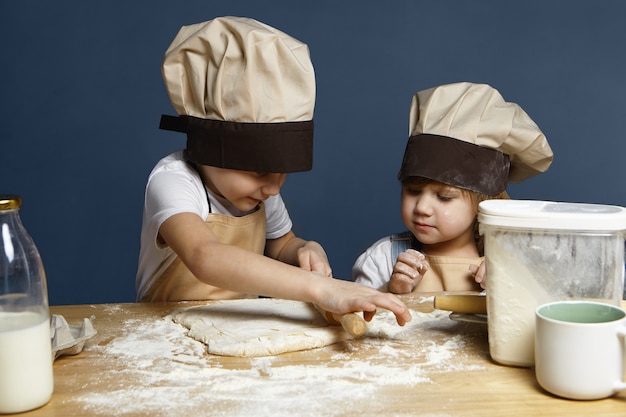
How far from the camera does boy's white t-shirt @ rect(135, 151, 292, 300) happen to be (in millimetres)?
1320

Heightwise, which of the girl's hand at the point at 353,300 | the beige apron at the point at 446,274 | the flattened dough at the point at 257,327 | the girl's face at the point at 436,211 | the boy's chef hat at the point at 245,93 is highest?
the boy's chef hat at the point at 245,93

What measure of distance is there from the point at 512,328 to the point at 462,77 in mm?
1694

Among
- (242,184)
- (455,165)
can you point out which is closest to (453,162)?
(455,165)

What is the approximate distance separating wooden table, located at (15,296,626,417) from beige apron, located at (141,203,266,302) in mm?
309

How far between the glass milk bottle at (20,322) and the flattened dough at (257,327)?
0.26 m

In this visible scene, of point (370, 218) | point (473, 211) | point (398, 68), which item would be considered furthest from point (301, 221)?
point (473, 211)

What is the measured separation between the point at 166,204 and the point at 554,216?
663mm

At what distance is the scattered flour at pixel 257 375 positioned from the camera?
0.87 m

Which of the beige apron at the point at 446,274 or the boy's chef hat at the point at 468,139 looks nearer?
the boy's chef hat at the point at 468,139

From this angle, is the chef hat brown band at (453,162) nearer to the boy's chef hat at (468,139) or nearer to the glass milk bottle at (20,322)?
the boy's chef hat at (468,139)

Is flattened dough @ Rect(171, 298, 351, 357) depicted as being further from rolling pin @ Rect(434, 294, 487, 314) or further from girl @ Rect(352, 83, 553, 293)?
girl @ Rect(352, 83, 553, 293)

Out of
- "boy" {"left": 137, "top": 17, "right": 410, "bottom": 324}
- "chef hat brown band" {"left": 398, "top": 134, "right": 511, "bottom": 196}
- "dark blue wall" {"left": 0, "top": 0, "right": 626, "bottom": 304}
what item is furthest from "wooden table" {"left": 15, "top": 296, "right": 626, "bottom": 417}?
"dark blue wall" {"left": 0, "top": 0, "right": 626, "bottom": 304}

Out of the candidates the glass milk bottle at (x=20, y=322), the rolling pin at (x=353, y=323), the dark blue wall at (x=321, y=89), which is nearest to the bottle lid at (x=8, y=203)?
the glass milk bottle at (x=20, y=322)

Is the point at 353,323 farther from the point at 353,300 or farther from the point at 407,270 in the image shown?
the point at 407,270
